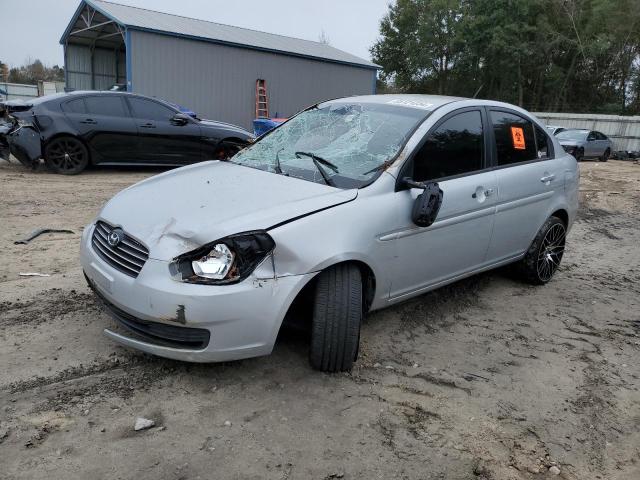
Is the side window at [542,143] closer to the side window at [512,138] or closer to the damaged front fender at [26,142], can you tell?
the side window at [512,138]

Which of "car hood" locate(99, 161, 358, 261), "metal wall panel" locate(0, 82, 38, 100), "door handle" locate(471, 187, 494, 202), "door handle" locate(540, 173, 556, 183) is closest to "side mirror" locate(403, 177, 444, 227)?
"car hood" locate(99, 161, 358, 261)

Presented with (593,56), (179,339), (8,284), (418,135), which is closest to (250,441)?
(179,339)

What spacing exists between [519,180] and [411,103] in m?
1.16

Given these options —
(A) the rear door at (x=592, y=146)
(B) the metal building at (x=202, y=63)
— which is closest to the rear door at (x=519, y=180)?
(B) the metal building at (x=202, y=63)

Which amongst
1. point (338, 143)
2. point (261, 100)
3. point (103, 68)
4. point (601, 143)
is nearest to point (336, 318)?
point (338, 143)

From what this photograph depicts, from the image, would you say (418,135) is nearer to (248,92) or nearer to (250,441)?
(250,441)

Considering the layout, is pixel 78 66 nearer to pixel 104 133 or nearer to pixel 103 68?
pixel 103 68

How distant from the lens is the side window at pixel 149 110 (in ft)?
31.9

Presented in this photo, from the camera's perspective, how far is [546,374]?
349 cm

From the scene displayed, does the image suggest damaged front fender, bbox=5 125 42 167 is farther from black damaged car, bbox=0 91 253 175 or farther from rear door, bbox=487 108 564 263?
rear door, bbox=487 108 564 263

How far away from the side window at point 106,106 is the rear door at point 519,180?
7.19m

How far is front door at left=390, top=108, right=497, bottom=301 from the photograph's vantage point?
355 cm

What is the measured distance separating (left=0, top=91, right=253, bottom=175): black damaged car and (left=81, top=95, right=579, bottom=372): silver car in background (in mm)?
5925

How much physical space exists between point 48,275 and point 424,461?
3492 mm
